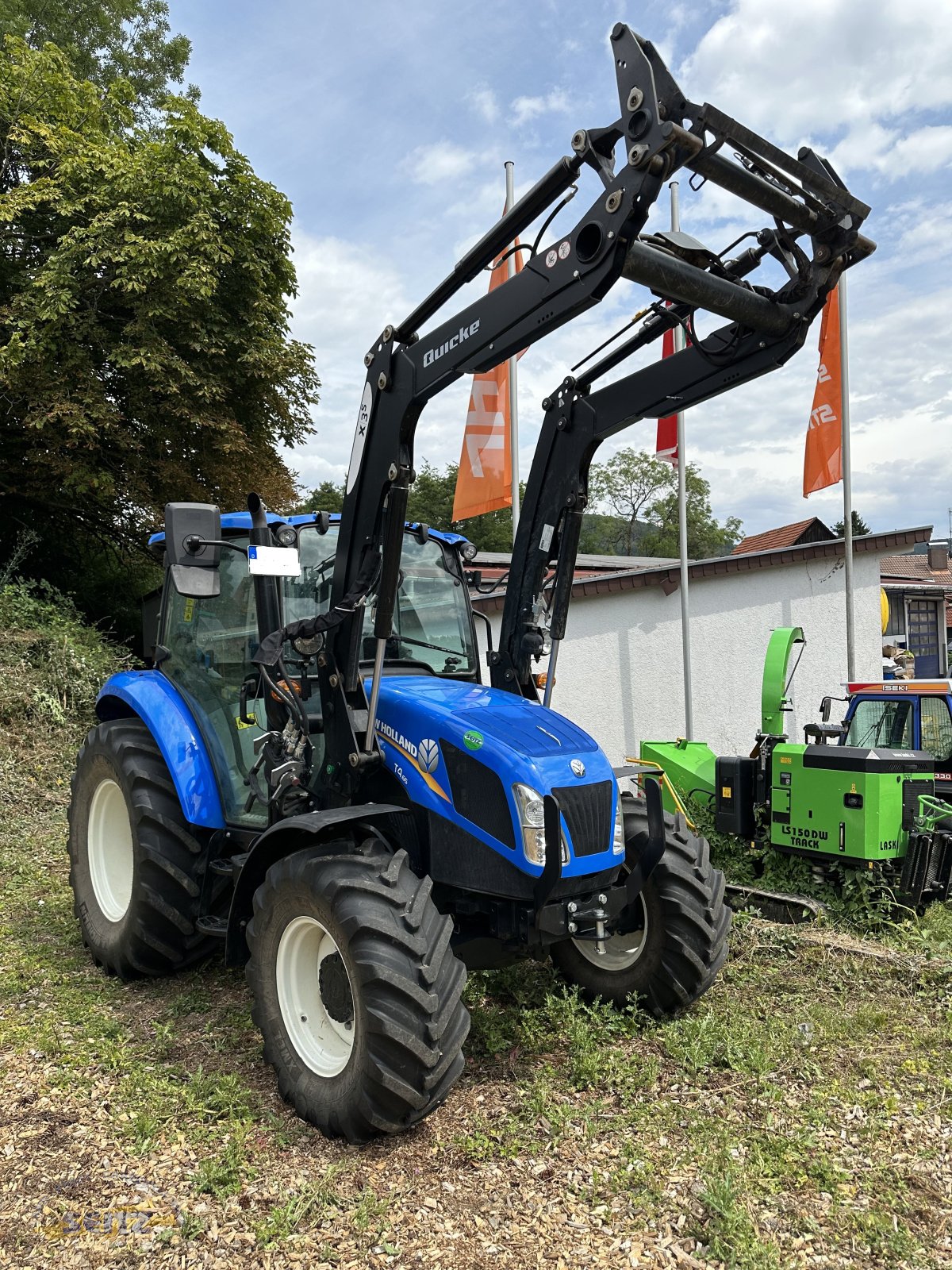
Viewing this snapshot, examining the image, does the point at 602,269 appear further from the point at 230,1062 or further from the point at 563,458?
the point at 230,1062

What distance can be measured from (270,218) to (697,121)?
468 inches

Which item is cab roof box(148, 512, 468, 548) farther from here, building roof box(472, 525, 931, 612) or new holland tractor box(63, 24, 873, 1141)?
building roof box(472, 525, 931, 612)

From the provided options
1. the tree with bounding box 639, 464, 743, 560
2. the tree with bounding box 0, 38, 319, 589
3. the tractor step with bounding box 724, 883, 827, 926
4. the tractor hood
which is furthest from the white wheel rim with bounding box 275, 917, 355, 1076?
the tree with bounding box 639, 464, 743, 560

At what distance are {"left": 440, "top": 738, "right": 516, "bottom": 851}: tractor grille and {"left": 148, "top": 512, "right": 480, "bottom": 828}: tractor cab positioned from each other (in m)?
0.70

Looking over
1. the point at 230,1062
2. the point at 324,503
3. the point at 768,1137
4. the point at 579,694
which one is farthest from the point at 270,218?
the point at 324,503

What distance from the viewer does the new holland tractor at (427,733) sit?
2.97m

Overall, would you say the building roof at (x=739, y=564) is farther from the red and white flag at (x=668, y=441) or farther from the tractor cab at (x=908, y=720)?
the tractor cab at (x=908, y=720)

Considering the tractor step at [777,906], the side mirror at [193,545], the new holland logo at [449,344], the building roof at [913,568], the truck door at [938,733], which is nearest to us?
the new holland logo at [449,344]

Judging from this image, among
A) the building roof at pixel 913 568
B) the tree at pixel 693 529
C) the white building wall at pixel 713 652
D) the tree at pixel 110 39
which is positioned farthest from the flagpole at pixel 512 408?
the tree at pixel 693 529

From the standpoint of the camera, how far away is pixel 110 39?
61.9 ft

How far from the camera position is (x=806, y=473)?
444 inches

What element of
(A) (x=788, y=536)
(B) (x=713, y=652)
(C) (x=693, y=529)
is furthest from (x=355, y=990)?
(C) (x=693, y=529)

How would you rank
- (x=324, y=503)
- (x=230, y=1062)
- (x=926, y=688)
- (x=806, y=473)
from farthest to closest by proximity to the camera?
(x=324, y=503), (x=806, y=473), (x=926, y=688), (x=230, y=1062)

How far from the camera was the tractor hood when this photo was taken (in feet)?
11.0
